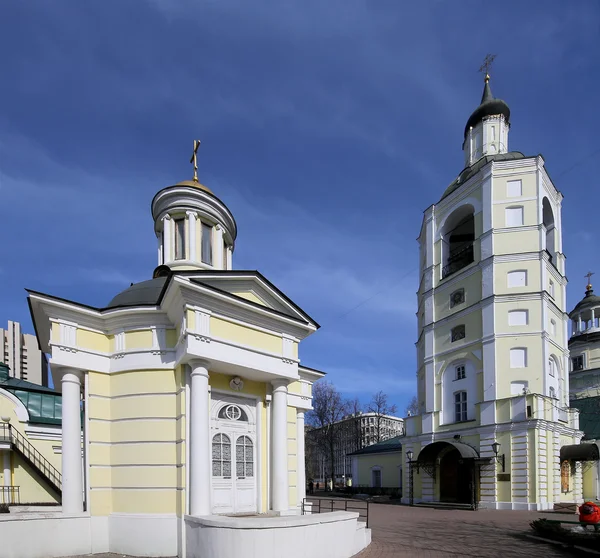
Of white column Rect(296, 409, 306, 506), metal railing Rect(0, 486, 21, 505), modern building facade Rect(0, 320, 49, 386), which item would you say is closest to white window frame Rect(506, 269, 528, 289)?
white column Rect(296, 409, 306, 506)

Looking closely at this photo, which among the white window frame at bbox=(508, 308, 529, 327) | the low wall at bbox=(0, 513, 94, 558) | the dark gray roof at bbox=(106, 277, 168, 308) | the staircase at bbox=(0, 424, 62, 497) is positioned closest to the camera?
the low wall at bbox=(0, 513, 94, 558)

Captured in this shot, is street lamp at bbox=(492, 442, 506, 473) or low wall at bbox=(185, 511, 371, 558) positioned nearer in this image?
low wall at bbox=(185, 511, 371, 558)

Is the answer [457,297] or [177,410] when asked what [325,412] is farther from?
[177,410]

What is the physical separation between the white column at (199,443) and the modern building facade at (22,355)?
38750 mm

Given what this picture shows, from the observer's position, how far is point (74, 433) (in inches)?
435

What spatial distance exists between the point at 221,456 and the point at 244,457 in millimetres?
659

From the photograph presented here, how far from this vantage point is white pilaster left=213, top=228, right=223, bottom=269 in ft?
50.9

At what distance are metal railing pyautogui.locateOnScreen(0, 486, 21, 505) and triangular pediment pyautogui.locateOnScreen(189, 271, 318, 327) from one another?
37.2ft

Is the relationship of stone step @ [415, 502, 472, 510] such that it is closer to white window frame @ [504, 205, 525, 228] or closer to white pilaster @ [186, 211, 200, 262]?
white window frame @ [504, 205, 525, 228]

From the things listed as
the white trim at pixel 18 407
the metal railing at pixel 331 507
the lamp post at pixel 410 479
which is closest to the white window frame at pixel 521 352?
the lamp post at pixel 410 479

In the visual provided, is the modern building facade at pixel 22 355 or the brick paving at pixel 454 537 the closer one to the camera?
the brick paving at pixel 454 537

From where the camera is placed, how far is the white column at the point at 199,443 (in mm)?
10016

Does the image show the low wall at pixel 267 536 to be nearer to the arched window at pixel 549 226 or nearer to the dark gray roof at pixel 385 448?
the arched window at pixel 549 226

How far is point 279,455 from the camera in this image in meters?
11.6
